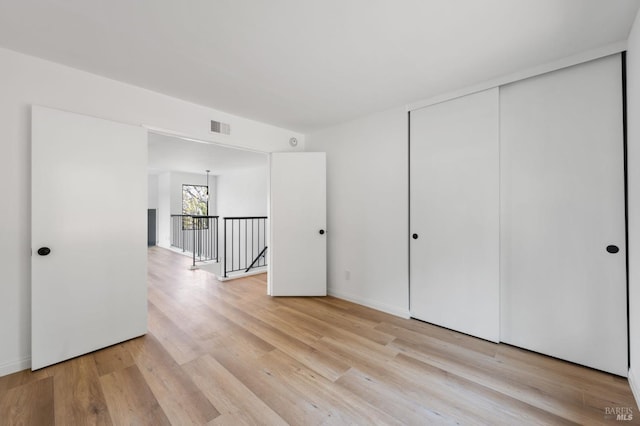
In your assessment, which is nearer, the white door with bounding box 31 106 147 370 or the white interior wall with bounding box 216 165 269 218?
the white door with bounding box 31 106 147 370

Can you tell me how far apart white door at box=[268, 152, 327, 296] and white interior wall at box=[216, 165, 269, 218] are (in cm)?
339

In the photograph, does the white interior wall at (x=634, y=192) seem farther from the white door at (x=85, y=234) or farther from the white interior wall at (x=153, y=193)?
the white interior wall at (x=153, y=193)

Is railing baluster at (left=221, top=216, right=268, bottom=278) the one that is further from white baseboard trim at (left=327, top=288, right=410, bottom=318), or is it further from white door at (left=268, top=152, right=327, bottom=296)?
white baseboard trim at (left=327, top=288, right=410, bottom=318)

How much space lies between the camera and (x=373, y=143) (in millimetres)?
3297

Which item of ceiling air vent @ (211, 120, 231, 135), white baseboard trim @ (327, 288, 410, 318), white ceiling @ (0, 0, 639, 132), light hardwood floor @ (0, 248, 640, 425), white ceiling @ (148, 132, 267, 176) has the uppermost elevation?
white ceiling @ (148, 132, 267, 176)

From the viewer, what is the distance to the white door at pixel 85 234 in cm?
203

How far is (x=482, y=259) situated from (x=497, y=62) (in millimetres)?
1759

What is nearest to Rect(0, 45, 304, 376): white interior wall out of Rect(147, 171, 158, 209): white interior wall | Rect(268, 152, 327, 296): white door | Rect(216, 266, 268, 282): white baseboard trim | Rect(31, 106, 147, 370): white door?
Rect(31, 106, 147, 370): white door

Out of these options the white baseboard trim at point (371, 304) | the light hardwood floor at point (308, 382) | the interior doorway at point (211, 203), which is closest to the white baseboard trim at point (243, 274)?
the interior doorway at point (211, 203)

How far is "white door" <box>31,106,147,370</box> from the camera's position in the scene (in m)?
2.03

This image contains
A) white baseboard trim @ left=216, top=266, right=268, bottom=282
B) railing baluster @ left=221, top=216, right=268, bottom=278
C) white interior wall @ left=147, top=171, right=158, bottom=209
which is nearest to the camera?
white baseboard trim @ left=216, top=266, right=268, bottom=282

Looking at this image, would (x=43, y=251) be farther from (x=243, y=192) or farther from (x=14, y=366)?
(x=243, y=192)

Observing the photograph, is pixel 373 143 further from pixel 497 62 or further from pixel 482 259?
pixel 482 259

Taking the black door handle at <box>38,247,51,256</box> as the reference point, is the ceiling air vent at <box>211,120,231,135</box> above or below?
above
